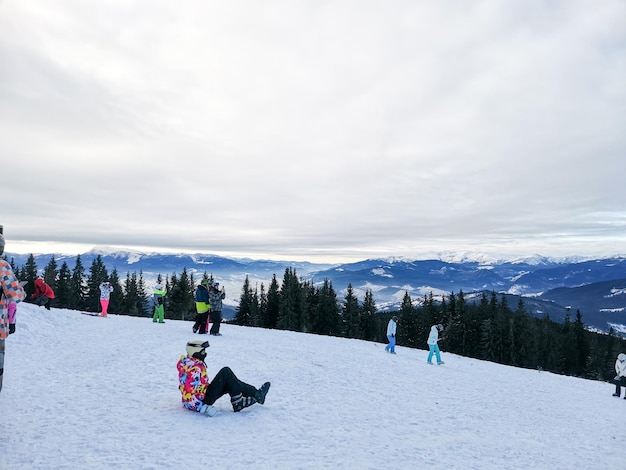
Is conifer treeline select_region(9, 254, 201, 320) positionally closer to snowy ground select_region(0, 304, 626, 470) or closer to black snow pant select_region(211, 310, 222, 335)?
black snow pant select_region(211, 310, 222, 335)

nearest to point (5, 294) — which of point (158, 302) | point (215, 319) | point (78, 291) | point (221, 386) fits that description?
point (221, 386)

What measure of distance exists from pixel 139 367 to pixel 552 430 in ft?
40.2

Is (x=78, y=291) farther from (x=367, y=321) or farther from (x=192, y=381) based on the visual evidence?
(x=192, y=381)

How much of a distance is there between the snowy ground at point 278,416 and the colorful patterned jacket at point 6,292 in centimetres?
187

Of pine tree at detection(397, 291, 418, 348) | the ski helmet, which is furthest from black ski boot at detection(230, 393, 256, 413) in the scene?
pine tree at detection(397, 291, 418, 348)

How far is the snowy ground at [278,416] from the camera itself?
6613mm

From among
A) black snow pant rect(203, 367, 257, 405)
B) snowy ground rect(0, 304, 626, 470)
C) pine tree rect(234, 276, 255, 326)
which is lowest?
pine tree rect(234, 276, 255, 326)

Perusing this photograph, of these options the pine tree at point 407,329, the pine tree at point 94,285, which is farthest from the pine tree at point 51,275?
the pine tree at point 407,329

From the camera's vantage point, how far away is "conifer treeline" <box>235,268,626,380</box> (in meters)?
67.3

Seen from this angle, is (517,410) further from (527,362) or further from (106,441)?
(527,362)

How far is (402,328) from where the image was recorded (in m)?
74.9

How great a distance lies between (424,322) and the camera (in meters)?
73.8

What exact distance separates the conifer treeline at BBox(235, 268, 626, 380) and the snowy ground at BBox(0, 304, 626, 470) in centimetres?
5079

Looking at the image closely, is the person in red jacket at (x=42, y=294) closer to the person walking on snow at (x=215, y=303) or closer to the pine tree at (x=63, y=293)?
the person walking on snow at (x=215, y=303)
